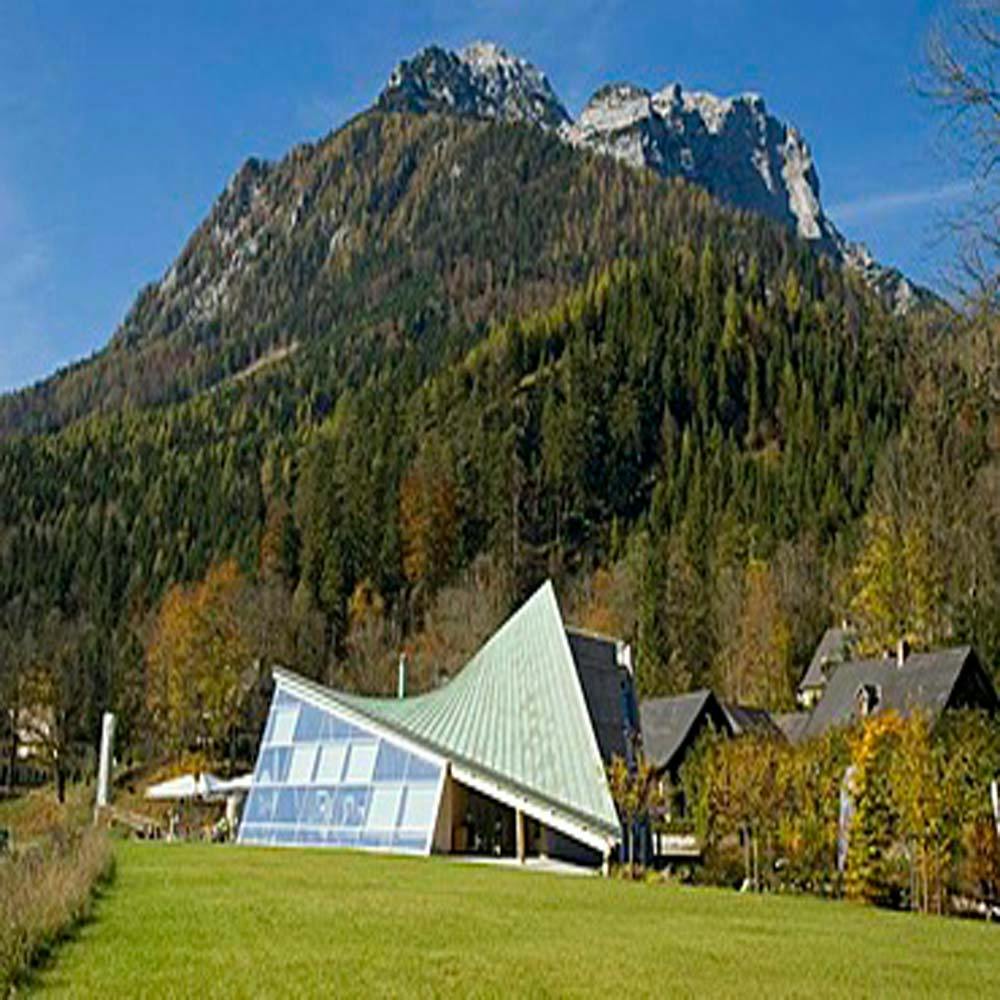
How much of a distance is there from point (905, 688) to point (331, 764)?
22.2 m

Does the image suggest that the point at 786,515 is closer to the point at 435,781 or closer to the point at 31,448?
the point at 435,781

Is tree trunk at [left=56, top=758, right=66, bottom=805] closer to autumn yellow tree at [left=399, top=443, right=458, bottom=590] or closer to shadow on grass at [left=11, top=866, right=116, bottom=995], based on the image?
autumn yellow tree at [left=399, top=443, right=458, bottom=590]

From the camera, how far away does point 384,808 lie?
34.1 metres

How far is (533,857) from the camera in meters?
34.5

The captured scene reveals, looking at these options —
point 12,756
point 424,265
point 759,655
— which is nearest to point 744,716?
point 759,655

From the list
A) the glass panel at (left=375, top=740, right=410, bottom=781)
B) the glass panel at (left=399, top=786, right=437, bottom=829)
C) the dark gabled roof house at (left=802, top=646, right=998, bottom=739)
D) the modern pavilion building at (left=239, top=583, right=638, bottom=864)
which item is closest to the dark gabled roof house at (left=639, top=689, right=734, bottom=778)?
the dark gabled roof house at (left=802, top=646, right=998, bottom=739)

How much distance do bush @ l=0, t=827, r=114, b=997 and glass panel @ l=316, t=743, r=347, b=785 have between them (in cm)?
1319

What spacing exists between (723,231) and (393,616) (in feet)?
258

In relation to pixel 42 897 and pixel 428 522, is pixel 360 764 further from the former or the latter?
pixel 428 522

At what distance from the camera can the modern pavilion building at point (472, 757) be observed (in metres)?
32.8

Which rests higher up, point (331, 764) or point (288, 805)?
point (331, 764)

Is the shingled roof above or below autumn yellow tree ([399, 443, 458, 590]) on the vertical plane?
below

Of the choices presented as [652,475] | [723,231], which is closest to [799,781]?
[652,475]

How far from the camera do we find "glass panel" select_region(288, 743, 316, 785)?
3638cm
